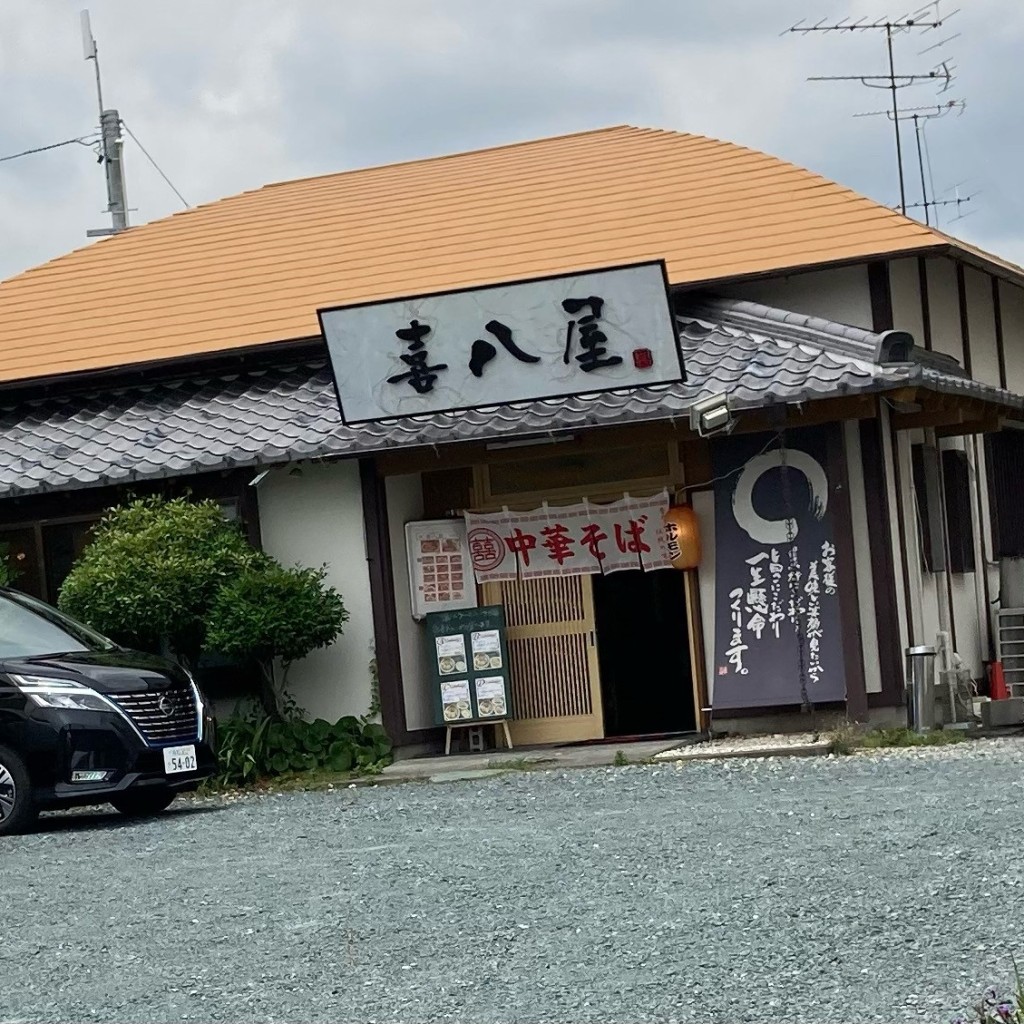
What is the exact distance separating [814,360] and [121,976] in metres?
8.97

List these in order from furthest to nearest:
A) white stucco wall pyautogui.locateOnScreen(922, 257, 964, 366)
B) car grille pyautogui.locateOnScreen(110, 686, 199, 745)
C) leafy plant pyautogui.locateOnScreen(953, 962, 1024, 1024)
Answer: white stucco wall pyautogui.locateOnScreen(922, 257, 964, 366), car grille pyautogui.locateOnScreen(110, 686, 199, 745), leafy plant pyautogui.locateOnScreen(953, 962, 1024, 1024)

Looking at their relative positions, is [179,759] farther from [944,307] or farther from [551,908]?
[944,307]

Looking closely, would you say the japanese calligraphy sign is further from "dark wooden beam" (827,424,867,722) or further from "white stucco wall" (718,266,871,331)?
"white stucco wall" (718,266,871,331)

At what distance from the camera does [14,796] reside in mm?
12156

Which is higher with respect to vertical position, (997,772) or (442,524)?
(442,524)

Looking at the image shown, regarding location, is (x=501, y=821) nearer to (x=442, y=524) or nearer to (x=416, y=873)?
(x=416, y=873)

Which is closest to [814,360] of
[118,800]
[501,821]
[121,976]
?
[501,821]

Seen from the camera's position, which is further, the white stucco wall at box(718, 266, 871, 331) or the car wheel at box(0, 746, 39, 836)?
the white stucco wall at box(718, 266, 871, 331)

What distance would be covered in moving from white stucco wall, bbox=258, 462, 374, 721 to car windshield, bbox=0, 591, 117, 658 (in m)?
2.66

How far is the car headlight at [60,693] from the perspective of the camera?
12.3 metres

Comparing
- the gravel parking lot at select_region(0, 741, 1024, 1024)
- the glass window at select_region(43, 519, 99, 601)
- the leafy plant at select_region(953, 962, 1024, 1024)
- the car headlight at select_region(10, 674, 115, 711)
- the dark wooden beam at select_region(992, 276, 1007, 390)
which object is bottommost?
the gravel parking lot at select_region(0, 741, 1024, 1024)

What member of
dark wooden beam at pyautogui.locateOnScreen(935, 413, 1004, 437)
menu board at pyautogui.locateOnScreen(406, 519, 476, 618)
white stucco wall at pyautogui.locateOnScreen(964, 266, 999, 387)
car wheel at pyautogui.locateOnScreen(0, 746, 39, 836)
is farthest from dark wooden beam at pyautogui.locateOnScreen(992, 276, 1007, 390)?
car wheel at pyautogui.locateOnScreen(0, 746, 39, 836)

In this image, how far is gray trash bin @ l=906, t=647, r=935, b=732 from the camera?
48.2 ft

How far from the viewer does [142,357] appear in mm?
17641
